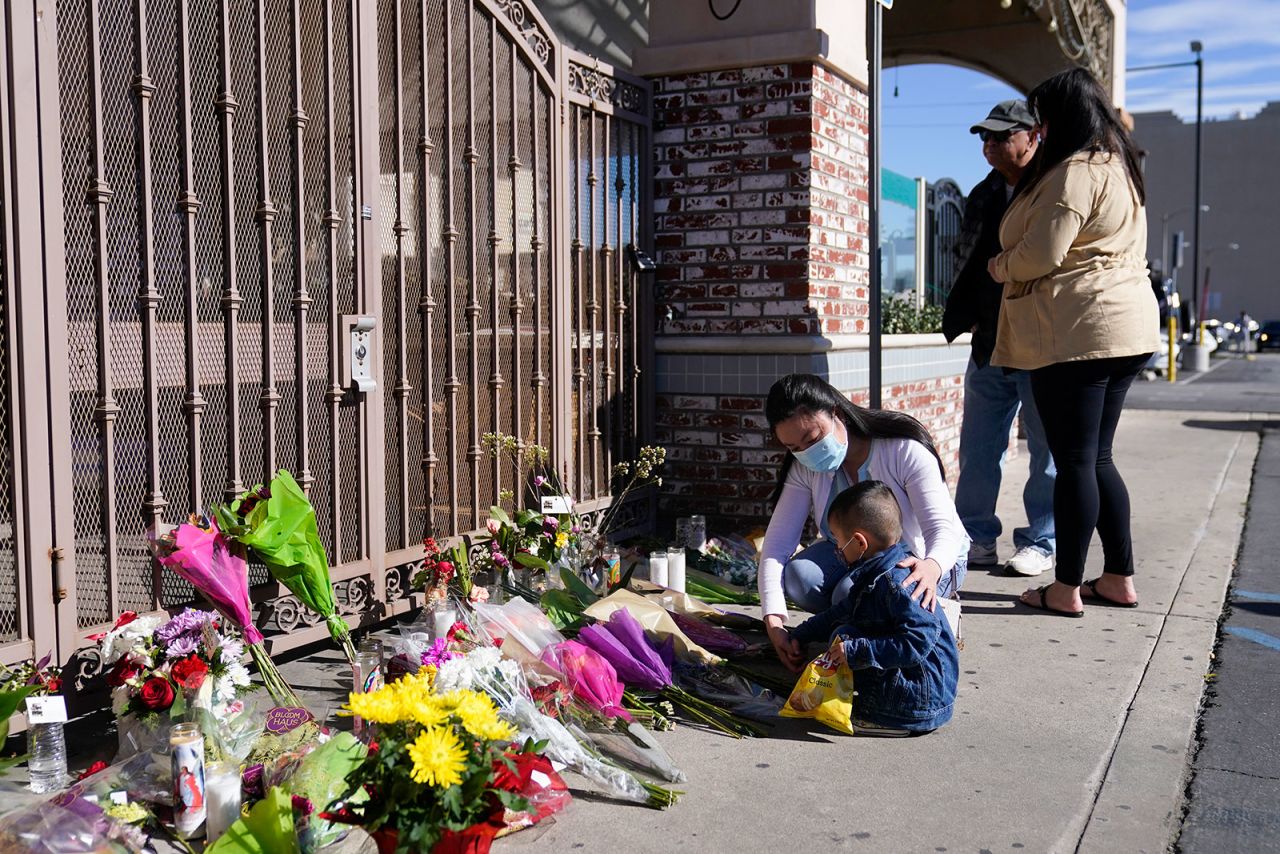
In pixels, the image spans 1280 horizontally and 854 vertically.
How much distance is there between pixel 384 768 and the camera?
2.20 metres

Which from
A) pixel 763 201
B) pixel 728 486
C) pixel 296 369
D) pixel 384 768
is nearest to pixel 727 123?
pixel 763 201

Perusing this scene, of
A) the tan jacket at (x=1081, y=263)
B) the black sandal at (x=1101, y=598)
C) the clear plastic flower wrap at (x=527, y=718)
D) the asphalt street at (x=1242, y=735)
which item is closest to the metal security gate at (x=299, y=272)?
the clear plastic flower wrap at (x=527, y=718)

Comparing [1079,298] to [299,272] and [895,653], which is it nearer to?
[895,653]

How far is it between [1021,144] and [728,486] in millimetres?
2079

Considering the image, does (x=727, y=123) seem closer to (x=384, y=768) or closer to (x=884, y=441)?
(x=884, y=441)

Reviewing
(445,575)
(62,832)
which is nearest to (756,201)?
(445,575)

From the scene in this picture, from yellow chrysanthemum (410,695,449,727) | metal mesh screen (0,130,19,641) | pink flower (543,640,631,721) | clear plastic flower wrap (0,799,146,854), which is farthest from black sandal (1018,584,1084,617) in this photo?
metal mesh screen (0,130,19,641)

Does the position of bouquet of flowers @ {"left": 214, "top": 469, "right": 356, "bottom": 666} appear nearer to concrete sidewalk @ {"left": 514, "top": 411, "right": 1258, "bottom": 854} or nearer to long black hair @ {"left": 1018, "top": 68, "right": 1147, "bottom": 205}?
concrete sidewalk @ {"left": 514, "top": 411, "right": 1258, "bottom": 854}

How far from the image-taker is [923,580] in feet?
11.2

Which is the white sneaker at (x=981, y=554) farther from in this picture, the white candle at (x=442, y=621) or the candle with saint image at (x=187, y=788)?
the candle with saint image at (x=187, y=788)

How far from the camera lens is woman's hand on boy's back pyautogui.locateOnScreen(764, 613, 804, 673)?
3.63 meters

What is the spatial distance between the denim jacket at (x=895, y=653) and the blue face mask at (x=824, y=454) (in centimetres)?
45

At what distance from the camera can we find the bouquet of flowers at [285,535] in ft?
10.5

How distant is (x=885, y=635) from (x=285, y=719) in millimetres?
1667
